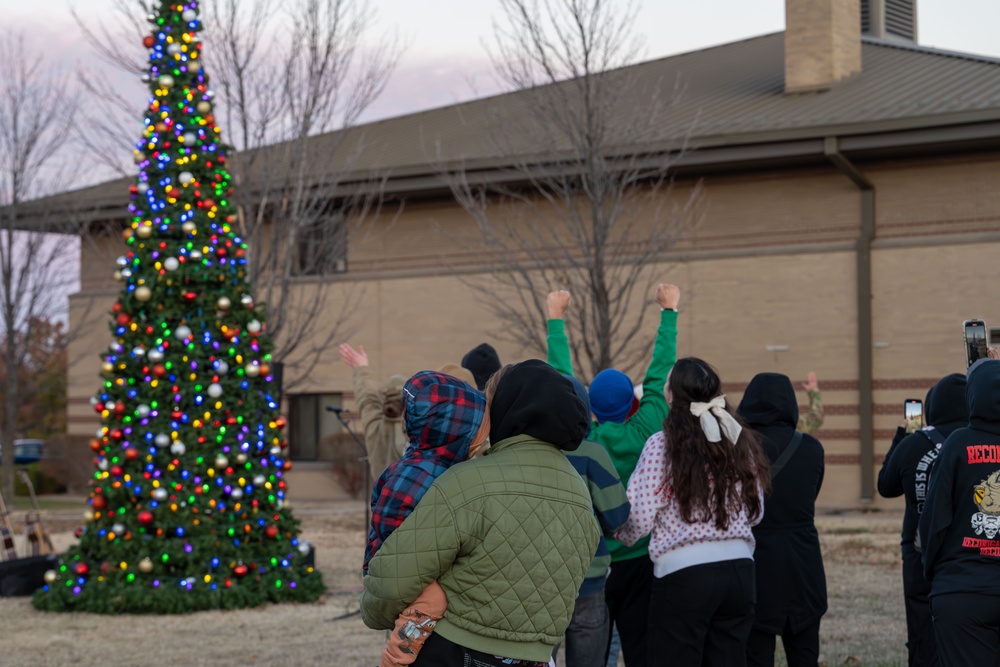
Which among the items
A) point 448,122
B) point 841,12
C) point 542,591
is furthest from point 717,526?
point 448,122

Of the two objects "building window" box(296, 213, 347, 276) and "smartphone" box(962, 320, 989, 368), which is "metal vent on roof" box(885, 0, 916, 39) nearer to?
"building window" box(296, 213, 347, 276)

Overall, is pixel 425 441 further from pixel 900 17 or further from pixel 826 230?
pixel 900 17

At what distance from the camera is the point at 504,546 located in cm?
374

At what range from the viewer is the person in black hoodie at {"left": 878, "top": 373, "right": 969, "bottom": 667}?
6.57 m

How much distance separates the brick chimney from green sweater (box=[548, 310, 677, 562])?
59.2ft

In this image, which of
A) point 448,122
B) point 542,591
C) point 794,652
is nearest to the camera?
point 542,591

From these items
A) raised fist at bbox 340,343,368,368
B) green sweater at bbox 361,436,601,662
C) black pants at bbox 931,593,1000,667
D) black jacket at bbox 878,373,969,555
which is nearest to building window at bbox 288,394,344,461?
raised fist at bbox 340,343,368,368

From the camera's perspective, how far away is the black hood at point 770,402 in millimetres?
6469

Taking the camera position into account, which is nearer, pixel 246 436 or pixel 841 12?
pixel 246 436

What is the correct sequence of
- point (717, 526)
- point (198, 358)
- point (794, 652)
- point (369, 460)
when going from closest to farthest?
point (717, 526) → point (794, 652) → point (369, 460) → point (198, 358)

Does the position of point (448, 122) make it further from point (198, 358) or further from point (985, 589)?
point (985, 589)

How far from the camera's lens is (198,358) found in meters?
11.2

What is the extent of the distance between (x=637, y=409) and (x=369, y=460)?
2.01 metres

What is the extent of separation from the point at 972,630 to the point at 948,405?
171 centimetres
